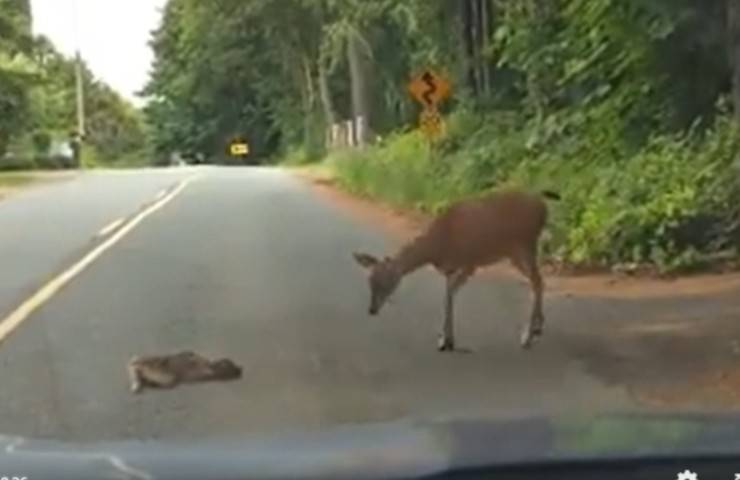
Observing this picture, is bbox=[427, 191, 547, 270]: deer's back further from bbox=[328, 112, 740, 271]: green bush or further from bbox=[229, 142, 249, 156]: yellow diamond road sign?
bbox=[229, 142, 249, 156]: yellow diamond road sign

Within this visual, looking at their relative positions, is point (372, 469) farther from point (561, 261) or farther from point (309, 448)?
point (561, 261)

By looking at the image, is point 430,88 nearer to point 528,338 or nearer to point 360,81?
point 528,338

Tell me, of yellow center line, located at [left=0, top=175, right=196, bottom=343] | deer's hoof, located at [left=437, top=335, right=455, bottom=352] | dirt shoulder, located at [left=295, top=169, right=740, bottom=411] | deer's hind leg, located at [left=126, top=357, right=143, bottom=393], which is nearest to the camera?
dirt shoulder, located at [left=295, top=169, right=740, bottom=411]

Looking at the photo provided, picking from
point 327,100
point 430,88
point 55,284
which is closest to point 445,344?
point 55,284

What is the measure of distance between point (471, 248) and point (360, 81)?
40887 mm

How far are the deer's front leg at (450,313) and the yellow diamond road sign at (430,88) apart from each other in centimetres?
1982

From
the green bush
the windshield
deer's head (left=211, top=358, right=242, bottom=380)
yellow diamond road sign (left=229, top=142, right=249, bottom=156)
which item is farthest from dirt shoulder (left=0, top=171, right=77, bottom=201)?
yellow diamond road sign (left=229, top=142, right=249, bottom=156)

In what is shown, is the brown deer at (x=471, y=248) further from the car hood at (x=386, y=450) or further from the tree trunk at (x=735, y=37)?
the car hood at (x=386, y=450)

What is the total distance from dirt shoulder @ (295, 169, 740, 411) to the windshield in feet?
0.14

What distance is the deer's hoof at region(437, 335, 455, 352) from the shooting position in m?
13.1

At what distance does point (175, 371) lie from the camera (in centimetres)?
1198

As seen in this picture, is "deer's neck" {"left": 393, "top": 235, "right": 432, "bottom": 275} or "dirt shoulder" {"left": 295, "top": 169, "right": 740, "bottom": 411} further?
"deer's neck" {"left": 393, "top": 235, "right": 432, "bottom": 275}

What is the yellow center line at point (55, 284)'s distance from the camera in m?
15.1

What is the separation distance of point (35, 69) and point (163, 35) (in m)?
38.9
